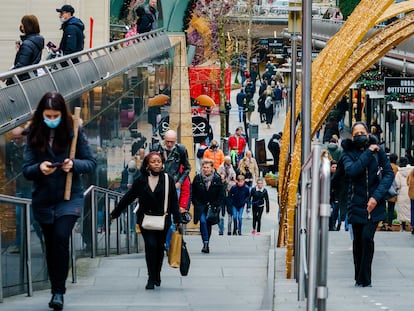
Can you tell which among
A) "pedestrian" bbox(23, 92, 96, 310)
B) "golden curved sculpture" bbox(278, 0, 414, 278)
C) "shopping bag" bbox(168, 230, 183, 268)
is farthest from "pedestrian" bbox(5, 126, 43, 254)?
"golden curved sculpture" bbox(278, 0, 414, 278)

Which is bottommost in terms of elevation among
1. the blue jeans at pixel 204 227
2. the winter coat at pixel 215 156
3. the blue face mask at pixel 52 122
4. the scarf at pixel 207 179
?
the blue jeans at pixel 204 227

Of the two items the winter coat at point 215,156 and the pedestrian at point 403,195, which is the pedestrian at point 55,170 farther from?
the winter coat at point 215,156

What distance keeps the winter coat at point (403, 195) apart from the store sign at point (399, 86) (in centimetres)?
767

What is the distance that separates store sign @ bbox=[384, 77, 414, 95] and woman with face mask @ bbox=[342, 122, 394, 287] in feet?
69.9

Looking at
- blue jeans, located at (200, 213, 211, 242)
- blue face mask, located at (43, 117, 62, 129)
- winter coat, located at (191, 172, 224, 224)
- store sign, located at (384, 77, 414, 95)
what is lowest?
blue jeans, located at (200, 213, 211, 242)

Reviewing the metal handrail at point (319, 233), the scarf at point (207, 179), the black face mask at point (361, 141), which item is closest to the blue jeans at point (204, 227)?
the scarf at point (207, 179)

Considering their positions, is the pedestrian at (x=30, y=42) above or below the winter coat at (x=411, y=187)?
above

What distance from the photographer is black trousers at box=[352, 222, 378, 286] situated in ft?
43.7

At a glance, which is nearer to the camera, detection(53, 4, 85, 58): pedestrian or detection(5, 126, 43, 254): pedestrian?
detection(5, 126, 43, 254): pedestrian

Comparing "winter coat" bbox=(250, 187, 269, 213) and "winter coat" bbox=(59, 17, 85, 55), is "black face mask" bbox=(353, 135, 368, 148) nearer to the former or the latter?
"winter coat" bbox=(59, 17, 85, 55)

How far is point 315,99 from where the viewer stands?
1944 cm

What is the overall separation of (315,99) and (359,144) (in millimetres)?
6348

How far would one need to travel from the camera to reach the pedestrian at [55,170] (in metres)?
10.0

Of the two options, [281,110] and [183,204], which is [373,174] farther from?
[281,110]
